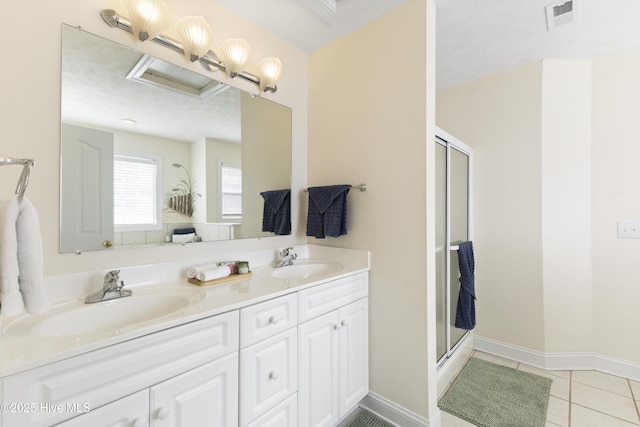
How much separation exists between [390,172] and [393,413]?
1360mm

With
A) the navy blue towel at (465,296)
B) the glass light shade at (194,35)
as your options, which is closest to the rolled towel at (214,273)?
the glass light shade at (194,35)

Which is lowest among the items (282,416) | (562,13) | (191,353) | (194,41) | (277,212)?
(282,416)

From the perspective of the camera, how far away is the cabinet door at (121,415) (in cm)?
69

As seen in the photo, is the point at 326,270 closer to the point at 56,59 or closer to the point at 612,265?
the point at 56,59

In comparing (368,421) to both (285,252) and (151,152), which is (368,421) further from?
(151,152)

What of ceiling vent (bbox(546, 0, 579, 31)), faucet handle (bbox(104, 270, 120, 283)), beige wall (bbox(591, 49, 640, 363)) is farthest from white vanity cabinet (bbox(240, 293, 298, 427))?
beige wall (bbox(591, 49, 640, 363))

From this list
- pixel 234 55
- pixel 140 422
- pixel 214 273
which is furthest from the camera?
pixel 234 55

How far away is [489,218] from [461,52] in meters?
1.33

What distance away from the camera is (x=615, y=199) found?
1.94 meters

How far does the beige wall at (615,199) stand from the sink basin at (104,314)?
2720mm

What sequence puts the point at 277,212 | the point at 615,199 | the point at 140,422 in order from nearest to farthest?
the point at 140,422 < the point at 277,212 < the point at 615,199

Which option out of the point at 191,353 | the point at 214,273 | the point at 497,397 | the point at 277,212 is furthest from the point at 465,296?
Result: the point at 191,353

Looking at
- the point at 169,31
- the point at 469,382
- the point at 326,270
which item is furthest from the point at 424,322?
the point at 169,31

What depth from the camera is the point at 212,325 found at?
93cm
